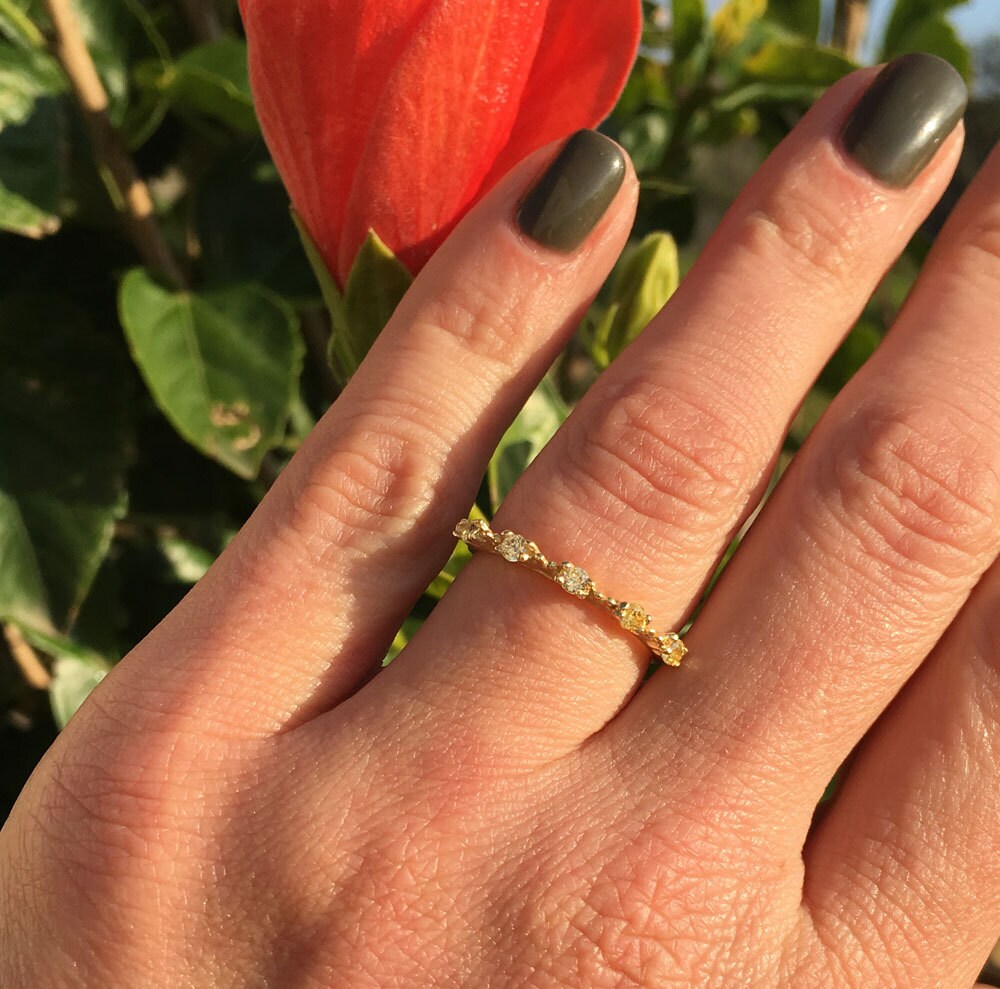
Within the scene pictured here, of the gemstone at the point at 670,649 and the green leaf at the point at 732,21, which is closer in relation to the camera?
the gemstone at the point at 670,649

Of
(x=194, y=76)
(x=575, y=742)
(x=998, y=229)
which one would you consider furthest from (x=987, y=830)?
(x=194, y=76)

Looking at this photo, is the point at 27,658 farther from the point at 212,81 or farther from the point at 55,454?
the point at 212,81

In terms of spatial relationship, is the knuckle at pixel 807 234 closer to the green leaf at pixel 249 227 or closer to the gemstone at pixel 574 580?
the gemstone at pixel 574 580

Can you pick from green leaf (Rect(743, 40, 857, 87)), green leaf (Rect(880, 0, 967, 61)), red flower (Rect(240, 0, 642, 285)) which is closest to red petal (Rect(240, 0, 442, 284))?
red flower (Rect(240, 0, 642, 285))

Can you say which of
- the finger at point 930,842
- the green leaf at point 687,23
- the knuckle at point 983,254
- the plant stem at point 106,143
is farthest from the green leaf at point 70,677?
the green leaf at point 687,23

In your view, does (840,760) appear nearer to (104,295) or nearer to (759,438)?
(759,438)

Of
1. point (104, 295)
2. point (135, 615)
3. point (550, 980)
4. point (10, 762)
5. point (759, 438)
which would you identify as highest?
point (759, 438)

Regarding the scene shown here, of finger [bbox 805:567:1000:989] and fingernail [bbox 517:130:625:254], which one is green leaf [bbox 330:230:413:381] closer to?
fingernail [bbox 517:130:625:254]
